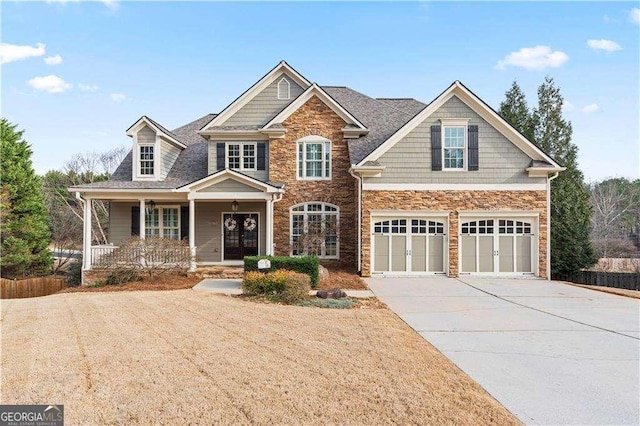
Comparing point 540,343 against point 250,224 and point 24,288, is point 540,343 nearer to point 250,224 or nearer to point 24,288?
point 250,224

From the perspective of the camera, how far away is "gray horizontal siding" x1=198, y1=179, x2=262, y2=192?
16.6 meters

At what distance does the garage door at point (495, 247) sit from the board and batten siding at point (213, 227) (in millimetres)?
8573

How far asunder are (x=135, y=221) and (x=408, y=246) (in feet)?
39.3

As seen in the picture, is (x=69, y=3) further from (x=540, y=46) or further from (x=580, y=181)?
(x=580, y=181)

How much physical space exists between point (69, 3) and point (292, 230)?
11088 mm

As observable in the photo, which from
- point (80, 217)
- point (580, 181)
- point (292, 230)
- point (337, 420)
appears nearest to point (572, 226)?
point (580, 181)

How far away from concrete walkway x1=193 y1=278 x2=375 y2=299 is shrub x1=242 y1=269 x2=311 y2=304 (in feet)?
3.13

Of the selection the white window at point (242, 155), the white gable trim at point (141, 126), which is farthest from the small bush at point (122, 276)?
the white window at point (242, 155)

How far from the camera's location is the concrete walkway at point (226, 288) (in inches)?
500

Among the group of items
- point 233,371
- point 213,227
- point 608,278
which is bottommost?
point 608,278

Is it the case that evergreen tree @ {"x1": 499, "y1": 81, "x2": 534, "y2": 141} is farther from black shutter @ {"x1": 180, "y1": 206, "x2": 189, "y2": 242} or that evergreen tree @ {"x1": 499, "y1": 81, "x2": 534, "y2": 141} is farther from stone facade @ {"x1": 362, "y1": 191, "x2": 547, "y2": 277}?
black shutter @ {"x1": 180, "y1": 206, "x2": 189, "y2": 242}

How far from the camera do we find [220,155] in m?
19.0

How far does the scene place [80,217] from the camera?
34.9 meters

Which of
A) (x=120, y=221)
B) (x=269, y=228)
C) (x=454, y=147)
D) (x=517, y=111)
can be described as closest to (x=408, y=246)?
(x=454, y=147)
